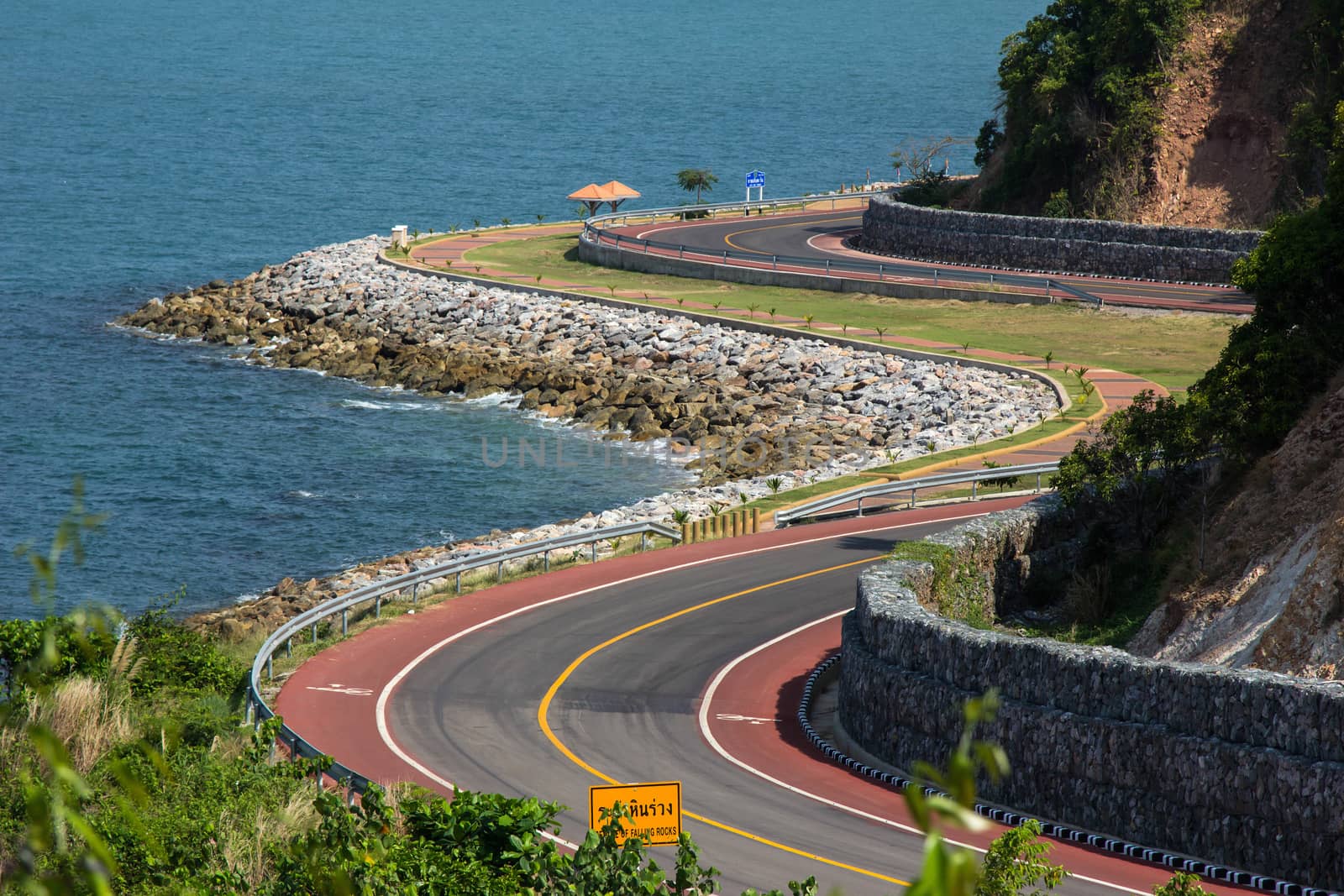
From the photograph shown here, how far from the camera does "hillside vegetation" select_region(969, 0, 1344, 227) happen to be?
2370 inches

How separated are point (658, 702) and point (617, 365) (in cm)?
3388

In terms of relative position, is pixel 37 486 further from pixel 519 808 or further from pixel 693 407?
pixel 519 808

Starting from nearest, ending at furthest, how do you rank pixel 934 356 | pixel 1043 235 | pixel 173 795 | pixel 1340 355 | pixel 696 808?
1. pixel 173 795
2. pixel 696 808
3. pixel 1340 355
4. pixel 934 356
5. pixel 1043 235

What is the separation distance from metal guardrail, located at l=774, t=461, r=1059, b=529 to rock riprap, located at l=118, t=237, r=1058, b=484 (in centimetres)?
539

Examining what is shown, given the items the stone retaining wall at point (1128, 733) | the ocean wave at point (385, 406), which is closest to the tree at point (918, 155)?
the ocean wave at point (385, 406)

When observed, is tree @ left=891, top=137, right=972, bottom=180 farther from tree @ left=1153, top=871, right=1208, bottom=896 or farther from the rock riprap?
tree @ left=1153, top=871, right=1208, bottom=896

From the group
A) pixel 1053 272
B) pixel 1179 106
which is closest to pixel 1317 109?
pixel 1179 106

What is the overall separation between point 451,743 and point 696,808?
435 centimetres

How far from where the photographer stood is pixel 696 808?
1897cm

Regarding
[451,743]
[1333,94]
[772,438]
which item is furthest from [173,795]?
[1333,94]

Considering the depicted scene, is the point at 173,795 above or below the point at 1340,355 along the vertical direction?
below

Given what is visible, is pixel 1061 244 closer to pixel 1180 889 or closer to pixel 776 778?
pixel 776 778

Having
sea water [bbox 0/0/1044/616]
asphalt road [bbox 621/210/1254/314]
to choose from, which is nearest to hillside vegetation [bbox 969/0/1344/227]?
asphalt road [bbox 621/210/1254/314]

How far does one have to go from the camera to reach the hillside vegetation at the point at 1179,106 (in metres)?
60.2
